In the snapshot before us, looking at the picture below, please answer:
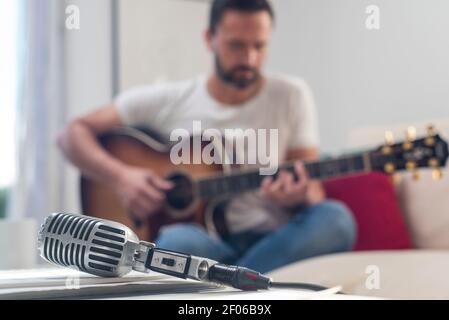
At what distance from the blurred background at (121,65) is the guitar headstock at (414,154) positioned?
0.56 metres

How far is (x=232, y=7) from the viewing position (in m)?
1.91

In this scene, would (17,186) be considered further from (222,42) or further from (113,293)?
(113,293)

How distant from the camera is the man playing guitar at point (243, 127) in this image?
1.58 metres

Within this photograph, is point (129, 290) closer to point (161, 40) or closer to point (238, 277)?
point (238, 277)

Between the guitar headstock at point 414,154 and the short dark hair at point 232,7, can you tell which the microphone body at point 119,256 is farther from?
the short dark hair at point 232,7

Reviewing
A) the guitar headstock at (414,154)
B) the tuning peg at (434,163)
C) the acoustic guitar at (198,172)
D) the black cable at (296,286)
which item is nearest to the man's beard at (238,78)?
the acoustic guitar at (198,172)

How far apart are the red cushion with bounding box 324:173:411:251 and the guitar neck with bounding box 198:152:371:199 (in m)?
0.11

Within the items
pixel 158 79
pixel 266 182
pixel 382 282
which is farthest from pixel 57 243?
pixel 158 79

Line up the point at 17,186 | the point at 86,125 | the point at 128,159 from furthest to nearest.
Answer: the point at 17,186 < the point at 86,125 < the point at 128,159

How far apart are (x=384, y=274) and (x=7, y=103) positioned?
5.61 feet

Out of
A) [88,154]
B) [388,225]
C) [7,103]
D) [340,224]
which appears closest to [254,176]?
[340,224]

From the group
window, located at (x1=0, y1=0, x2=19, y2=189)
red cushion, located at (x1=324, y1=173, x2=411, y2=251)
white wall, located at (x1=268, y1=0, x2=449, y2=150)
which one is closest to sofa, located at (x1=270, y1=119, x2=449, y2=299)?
red cushion, located at (x1=324, y1=173, x2=411, y2=251)

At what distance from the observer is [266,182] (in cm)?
165

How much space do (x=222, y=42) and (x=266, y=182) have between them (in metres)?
0.54
